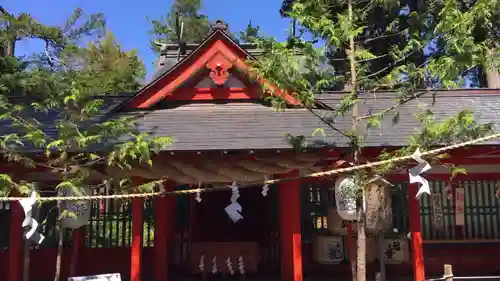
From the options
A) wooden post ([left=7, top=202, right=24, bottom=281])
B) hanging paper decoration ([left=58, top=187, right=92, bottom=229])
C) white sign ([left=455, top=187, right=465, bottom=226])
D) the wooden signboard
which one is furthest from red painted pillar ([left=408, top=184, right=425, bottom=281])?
wooden post ([left=7, top=202, right=24, bottom=281])

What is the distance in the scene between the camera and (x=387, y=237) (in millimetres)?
9711

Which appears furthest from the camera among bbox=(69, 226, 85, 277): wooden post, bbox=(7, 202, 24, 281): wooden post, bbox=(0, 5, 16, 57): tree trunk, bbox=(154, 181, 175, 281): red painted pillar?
bbox=(0, 5, 16, 57): tree trunk

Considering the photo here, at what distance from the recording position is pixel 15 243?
828 centimetres

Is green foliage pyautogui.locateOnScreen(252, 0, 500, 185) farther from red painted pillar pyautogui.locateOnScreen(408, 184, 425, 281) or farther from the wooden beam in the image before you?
the wooden beam

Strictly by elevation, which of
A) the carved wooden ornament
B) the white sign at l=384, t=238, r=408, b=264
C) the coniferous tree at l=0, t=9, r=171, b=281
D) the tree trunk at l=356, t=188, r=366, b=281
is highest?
the carved wooden ornament

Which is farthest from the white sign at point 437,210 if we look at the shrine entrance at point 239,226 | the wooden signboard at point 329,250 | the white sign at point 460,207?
the shrine entrance at point 239,226

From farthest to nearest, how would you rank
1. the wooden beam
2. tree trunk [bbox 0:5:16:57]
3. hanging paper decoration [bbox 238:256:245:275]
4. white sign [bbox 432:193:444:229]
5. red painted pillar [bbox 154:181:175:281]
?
tree trunk [bbox 0:5:16:57]
white sign [bbox 432:193:444:229]
hanging paper decoration [bbox 238:256:245:275]
the wooden beam
red painted pillar [bbox 154:181:175:281]

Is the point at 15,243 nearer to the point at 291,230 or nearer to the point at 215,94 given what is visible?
the point at 215,94

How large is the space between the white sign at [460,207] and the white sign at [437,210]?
0.95 ft

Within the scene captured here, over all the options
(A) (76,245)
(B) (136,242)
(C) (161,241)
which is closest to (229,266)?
(C) (161,241)

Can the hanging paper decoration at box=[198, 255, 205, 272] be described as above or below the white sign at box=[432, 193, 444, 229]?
below

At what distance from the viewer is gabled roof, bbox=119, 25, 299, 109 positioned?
28.7 ft

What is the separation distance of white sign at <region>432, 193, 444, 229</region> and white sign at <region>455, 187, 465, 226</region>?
0.95 ft

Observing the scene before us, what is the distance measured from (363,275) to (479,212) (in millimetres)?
4947
